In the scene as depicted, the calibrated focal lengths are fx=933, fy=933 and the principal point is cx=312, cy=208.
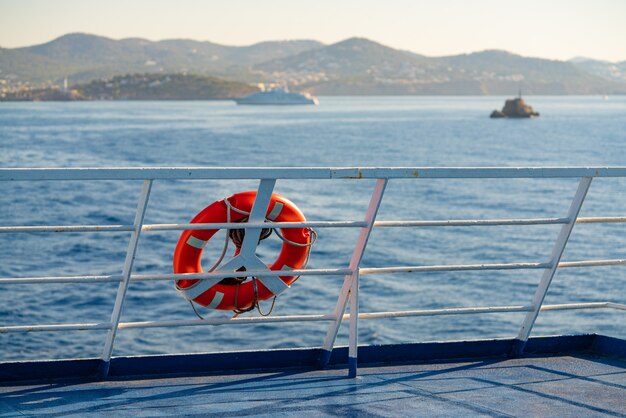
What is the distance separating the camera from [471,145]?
6912cm

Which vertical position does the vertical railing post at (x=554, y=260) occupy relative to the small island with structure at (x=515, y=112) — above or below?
above

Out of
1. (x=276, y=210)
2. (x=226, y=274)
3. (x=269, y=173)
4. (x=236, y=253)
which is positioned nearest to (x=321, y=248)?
(x=236, y=253)

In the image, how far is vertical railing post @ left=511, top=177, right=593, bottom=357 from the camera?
393 cm

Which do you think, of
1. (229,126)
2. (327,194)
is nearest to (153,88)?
(229,126)

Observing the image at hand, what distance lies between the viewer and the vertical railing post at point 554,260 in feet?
12.9

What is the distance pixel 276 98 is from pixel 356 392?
163m

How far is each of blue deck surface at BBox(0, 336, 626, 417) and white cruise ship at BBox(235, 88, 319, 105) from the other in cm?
16015

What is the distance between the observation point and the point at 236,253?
12.6ft

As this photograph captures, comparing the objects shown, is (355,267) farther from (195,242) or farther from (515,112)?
(515,112)

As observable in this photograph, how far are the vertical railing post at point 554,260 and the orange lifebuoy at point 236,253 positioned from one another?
3.41 feet

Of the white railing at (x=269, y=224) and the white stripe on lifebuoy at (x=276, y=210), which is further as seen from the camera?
the white stripe on lifebuoy at (x=276, y=210)

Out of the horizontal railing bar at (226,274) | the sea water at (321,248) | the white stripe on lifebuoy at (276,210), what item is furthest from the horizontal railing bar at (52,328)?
the sea water at (321,248)

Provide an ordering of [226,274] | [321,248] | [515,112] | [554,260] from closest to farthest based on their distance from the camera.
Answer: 1. [226,274]
2. [554,260]
3. [321,248]
4. [515,112]

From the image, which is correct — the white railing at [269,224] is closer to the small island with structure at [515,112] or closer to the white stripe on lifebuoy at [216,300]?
the white stripe on lifebuoy at [216,300]
